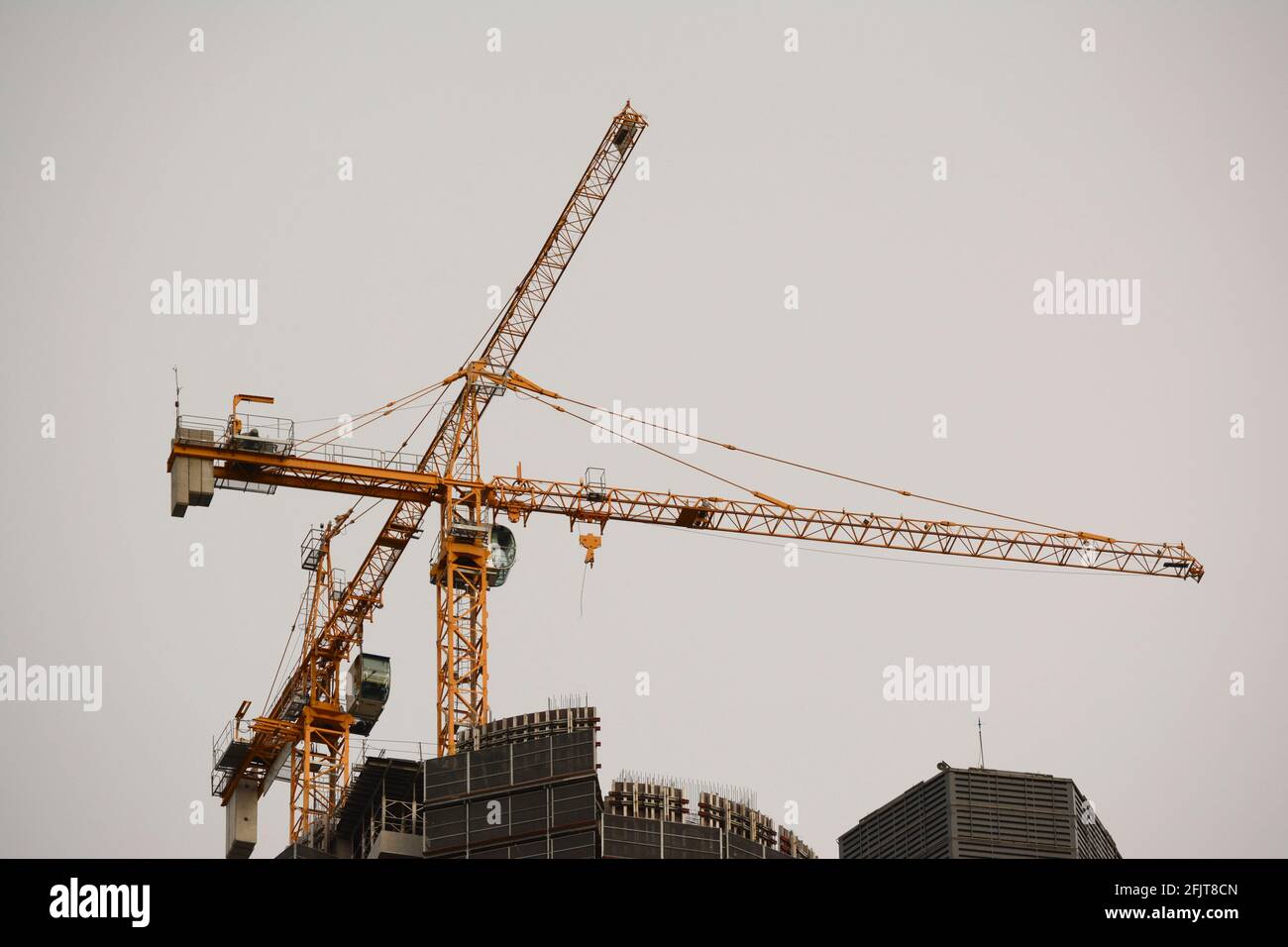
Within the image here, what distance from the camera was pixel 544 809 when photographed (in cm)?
11519

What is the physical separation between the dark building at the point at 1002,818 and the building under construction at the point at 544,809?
412 inches

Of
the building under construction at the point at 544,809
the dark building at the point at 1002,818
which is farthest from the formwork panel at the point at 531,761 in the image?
the dark building at the point at 1002,818

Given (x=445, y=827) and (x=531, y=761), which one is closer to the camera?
(x=531, y=761)

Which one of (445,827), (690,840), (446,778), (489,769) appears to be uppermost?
(489,769)

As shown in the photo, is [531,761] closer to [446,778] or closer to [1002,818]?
[446,778]

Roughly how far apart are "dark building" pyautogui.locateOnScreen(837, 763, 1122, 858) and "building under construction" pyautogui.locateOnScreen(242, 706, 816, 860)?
10468 millimetres

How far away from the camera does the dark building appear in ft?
418

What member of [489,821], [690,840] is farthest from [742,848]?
[489,821]

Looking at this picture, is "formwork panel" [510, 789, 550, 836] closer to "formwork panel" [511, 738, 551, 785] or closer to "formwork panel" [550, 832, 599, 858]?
"formwork panel" [511, 738, 551, 785]

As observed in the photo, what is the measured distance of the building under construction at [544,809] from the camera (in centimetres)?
11450

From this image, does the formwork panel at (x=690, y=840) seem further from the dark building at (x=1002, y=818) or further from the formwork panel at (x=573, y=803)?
the dark building at (x=1002, y=818)

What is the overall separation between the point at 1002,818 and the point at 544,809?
26.4 meters
